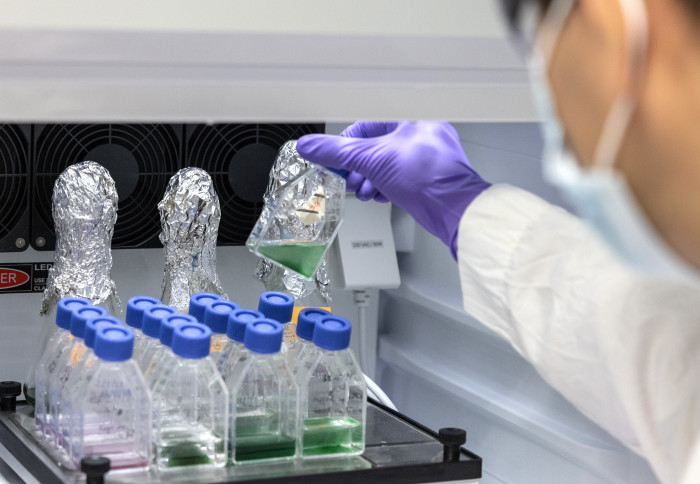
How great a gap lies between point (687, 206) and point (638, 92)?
0.09 metres

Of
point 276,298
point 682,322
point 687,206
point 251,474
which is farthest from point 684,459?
point 276,298

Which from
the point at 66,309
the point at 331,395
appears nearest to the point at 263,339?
the point at 331,395

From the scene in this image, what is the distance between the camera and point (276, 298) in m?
Result: 1.46

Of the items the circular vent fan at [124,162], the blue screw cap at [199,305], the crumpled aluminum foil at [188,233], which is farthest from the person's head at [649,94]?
the circular vent fan at [124,162]

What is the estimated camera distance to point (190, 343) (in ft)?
4.08

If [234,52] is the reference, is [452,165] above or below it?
below

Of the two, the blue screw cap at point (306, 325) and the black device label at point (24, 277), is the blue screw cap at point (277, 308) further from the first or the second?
the black device label at point (24, 277)

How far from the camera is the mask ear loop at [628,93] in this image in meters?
0.66

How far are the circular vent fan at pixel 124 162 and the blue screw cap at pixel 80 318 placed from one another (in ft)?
1.11

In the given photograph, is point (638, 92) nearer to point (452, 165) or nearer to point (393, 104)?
point (393, 104)

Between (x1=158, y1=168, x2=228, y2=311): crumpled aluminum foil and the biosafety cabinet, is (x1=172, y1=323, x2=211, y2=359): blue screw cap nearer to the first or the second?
the biosafety cabinet

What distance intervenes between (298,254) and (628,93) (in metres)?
0.81

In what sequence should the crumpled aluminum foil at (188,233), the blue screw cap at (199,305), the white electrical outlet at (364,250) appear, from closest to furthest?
1. the blue screw cap at (199,305)
2. the crumpled aluminum foil at (188,233)
3. the white electrical outlet at (364,250)

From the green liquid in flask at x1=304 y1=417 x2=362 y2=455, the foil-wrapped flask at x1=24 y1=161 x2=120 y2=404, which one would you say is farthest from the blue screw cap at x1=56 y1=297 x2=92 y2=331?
the green liquid in flask at x1=304 y1=417 x2=362 y2=455
